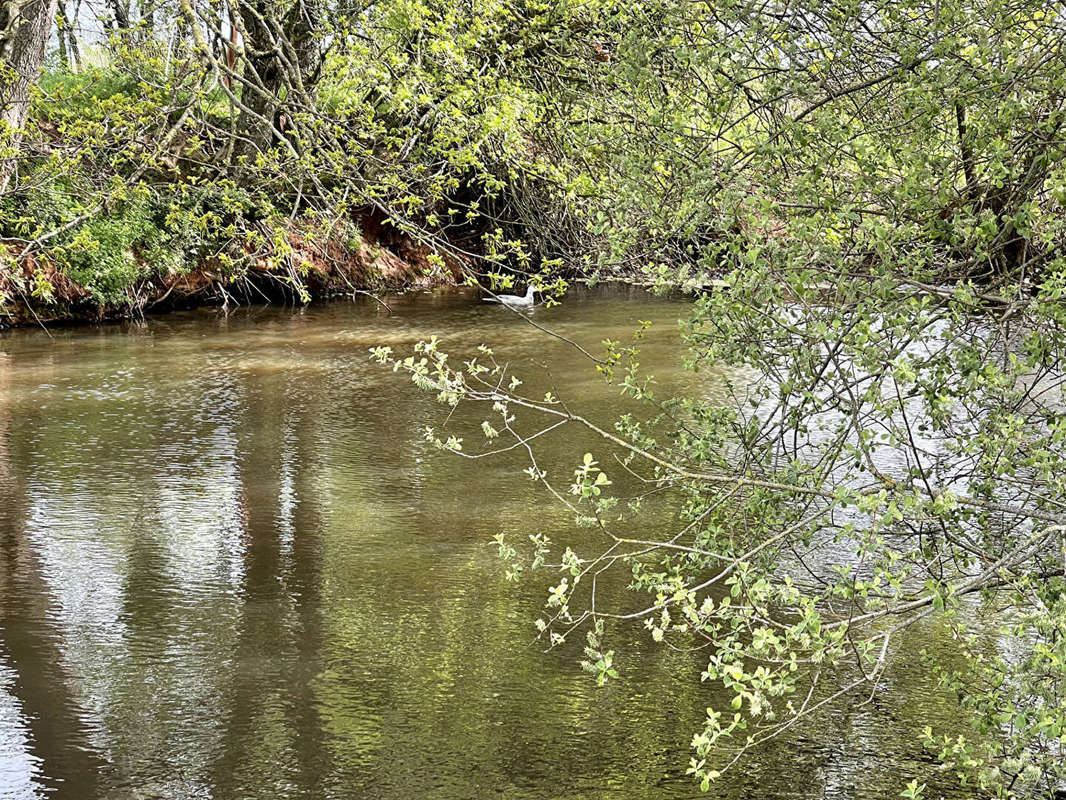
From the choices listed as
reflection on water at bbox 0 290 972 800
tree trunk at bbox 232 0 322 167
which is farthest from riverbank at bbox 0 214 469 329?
reflection on water at bbox 0 290 972 800

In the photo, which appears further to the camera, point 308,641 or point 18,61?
point 18,61

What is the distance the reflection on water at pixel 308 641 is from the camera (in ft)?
15.8

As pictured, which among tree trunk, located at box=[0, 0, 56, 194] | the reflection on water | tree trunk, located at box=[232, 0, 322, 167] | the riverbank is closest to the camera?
the reflection on water

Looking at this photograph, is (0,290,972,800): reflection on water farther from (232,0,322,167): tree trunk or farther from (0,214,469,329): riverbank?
(0,214,469,329): riverbank

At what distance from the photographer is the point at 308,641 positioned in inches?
242

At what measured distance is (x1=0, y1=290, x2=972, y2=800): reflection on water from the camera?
4809mm

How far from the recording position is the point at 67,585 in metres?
6.94

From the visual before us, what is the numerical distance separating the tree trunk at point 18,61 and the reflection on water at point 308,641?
2.52 meters

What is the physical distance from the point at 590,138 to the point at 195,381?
7.94 meters

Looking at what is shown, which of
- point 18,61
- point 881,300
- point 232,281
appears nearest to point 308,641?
point 881,300

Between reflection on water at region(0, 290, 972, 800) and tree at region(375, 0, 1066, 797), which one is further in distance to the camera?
reflection on water at region(0, 290, 972, 800)

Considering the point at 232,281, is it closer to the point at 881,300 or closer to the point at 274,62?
the point at 274,62

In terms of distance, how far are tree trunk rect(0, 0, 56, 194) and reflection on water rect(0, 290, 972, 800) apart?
99.4 inches

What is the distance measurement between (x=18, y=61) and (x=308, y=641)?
8.27 metres
